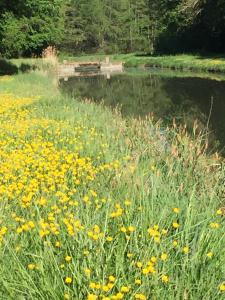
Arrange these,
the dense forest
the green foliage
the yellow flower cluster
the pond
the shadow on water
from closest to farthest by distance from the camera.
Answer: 1. the yellow flower cluster
2. the pond
3. the green foliage
4. the shadow on water
5. the dense forest

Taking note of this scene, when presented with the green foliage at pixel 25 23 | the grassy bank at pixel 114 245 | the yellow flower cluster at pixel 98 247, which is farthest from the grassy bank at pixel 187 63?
the yellow flower cluster at pixel 98 247

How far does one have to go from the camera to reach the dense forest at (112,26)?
3652cm

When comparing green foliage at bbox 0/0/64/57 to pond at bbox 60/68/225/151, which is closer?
pond at bbox 60/68/225/151

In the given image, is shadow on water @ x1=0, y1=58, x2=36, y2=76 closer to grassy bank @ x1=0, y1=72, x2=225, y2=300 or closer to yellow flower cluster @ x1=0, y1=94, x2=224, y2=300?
grassy bank @ x1=0, y1=72, x2=225, y2=300

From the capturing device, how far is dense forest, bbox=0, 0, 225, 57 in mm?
36516

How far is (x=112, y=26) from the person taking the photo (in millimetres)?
85938

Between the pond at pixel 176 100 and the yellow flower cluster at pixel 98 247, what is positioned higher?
the yellow flower cluster at pixel 98 247

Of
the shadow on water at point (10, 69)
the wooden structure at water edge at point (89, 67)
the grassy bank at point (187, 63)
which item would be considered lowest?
the wooden structure at water edge at point (89, 67)

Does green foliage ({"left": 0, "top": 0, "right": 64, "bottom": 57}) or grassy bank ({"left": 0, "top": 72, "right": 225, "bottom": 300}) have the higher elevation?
green foliage ({"left": 0, "top": 0, "right": 64, "bottom": 57})

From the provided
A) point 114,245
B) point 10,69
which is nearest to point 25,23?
point 10,69

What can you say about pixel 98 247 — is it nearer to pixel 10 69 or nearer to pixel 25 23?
pixel 10 69

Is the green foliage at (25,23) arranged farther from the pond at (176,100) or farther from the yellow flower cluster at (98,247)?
the yellow flower cluster at (98,247)

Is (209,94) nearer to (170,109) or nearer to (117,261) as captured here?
(170,109)

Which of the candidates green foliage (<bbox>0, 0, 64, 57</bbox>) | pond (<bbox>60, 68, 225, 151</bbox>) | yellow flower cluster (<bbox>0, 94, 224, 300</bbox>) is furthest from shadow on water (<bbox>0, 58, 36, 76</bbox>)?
yellow flower cluster (<bbox>0, 94, 224, 300</bbox>)
